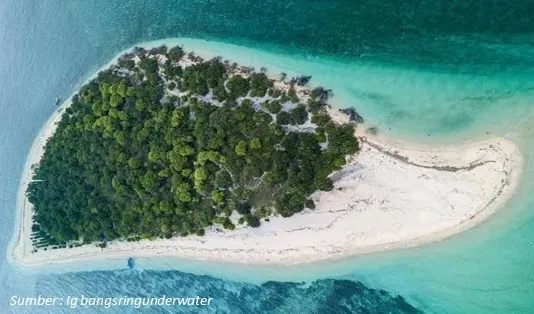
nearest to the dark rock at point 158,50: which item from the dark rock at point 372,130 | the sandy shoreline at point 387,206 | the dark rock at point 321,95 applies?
the dark rock at point 321,95

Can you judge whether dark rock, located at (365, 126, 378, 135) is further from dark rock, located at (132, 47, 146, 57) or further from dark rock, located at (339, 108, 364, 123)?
dark rock, located at (132, 47, 146, 57)

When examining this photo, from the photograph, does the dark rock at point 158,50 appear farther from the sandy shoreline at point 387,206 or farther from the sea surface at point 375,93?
the sandy shoreline at point 387,206

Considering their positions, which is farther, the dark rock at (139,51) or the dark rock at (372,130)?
the dark rock at (139,51)

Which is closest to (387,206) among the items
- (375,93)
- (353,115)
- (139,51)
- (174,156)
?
(353,115)

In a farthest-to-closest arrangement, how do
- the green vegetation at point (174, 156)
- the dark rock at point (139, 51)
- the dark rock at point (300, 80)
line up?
1. the dark rock at point (139, 51)
2. the dark rock at point (300, 80)
3. the green vegetation at point (174, 156)

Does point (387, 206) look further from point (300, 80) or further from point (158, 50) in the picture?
point (158, 50)

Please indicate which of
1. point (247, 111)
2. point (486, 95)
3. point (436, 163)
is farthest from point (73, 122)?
point (486, 95)
